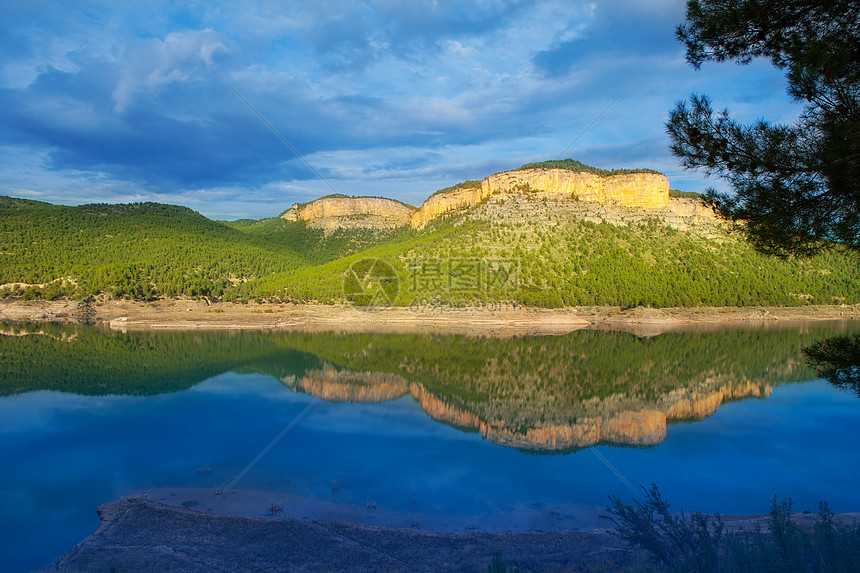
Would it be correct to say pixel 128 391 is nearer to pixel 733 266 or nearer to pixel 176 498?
pixel 176 498

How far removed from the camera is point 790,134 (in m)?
5.89

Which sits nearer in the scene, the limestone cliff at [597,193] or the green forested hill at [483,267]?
the green forested hill at [483,267]

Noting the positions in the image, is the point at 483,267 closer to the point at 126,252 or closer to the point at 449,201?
the point at 449,201

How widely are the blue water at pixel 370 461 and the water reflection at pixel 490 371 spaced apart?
173 cm

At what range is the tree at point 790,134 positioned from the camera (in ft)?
17.3

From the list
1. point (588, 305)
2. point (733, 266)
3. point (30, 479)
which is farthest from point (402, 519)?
point (733, 266)

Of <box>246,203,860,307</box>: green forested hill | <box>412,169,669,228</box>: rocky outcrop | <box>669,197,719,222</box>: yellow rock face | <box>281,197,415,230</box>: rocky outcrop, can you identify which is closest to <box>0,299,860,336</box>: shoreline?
<box>246,203,860,307</box>: green forested hill

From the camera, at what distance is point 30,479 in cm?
1218

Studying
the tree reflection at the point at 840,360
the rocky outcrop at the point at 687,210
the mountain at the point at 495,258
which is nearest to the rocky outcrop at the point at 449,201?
the mountain at the point at 495,258

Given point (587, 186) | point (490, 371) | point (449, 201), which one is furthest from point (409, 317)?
point (449, 201)

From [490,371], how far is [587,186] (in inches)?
2229

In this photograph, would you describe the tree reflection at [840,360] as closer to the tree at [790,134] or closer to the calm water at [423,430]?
the tree at [790,134]

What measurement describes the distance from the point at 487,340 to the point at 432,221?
48.5 m

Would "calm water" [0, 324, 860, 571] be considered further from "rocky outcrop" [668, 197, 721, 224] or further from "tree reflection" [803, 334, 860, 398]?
"rocky outcrop" [668, 197, 721, 224]
